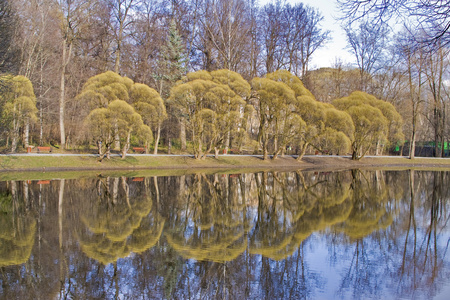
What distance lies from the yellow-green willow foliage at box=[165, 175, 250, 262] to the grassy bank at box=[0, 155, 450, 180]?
1086 centimetres

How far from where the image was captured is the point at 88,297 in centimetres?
666

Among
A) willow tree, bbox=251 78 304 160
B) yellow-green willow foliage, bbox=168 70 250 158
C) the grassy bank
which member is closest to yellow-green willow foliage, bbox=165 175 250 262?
the grassy bank

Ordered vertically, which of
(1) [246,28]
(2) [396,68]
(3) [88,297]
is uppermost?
(1) [246,28]

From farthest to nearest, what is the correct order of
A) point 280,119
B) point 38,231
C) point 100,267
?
point 280,119
point 38,231
point 100,267

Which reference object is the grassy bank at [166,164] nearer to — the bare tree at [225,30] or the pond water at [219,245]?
the pond water at [219,245]

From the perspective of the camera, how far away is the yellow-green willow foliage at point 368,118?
36750 millimetres

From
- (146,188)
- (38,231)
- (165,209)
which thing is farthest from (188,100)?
(38,231)

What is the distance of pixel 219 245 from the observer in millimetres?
9586

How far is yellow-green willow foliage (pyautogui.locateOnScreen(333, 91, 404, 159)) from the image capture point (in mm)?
36750

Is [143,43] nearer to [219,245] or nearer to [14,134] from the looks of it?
[14,134]

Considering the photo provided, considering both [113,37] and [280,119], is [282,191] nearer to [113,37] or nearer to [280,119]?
[280,119]

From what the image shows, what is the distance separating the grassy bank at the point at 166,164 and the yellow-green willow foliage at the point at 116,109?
5.46 ft

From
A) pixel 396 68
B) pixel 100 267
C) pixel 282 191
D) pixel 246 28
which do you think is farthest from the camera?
pixel 396 68

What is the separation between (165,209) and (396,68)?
38.3m
